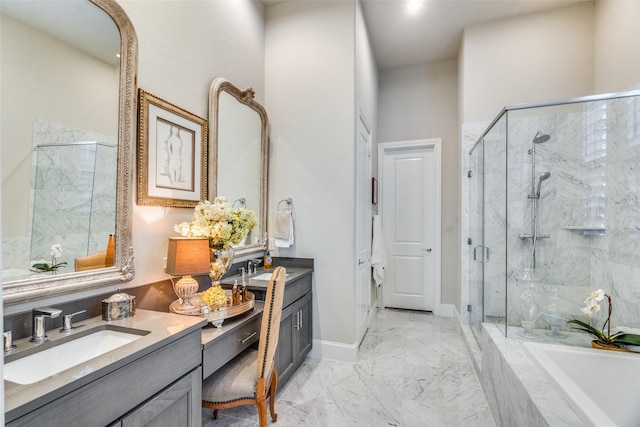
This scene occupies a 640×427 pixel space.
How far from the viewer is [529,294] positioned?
2.71 meters

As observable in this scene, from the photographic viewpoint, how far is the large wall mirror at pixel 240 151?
2285 millimetres

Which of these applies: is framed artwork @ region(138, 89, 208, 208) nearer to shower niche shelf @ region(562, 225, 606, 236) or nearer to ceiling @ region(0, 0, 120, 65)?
ceiling @ region(0, 0, 120, 65)

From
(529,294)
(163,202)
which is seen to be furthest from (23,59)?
(529,294)

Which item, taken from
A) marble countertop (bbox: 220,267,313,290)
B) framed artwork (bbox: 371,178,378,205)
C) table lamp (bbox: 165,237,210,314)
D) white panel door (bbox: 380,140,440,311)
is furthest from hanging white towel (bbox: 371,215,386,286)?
table lamp (bbox: 165,237,210,314)

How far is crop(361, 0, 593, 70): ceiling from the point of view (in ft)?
10.2

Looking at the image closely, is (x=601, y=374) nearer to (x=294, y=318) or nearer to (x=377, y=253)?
(x=294, y=318)

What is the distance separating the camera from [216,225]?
184 cm

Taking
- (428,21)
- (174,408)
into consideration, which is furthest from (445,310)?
(174,408)

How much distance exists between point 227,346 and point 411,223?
322cm

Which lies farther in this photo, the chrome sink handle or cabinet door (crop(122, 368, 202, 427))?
the chrome sink handle

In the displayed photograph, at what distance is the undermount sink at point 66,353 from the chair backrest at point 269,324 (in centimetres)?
57

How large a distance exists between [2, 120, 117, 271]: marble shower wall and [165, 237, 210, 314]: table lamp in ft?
1.06

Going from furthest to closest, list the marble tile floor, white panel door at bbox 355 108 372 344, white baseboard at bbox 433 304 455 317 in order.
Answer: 1. white baseboard at bbox 433 304 455 317
2. white panel door at bbox 355 108 372 344
3. the marble tile floor

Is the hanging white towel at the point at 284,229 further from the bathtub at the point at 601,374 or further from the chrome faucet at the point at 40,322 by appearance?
the bathtub at the point at 601,374
